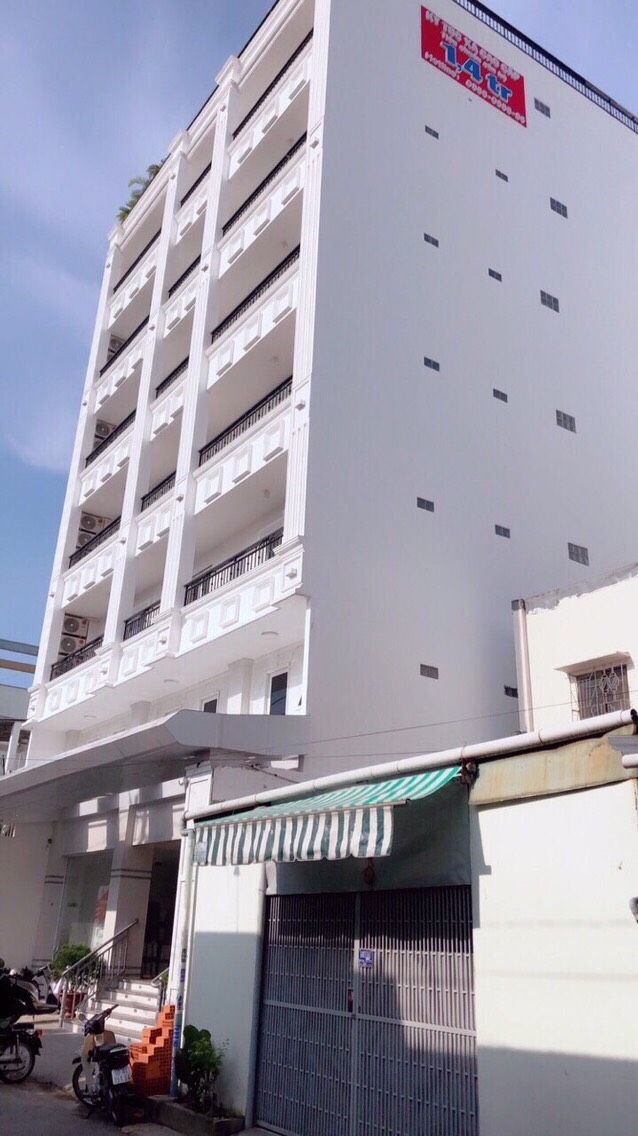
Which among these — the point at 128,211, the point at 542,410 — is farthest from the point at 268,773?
the point at 128,211

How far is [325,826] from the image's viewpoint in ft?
28.5

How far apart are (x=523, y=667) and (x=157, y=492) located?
428 inches

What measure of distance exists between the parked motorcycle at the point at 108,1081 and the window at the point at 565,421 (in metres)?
16.7

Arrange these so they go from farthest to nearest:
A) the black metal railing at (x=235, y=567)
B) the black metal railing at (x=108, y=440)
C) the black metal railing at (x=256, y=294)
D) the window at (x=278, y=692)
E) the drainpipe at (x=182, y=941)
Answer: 1. the black metal railing at (x=108, y=440)
2. the black metal railing at (x=256, y=294)
3. the black metal railing at (x=235, y=567)
4. the window at (x=278, y=692)
5. the drainpipe at (x=182, y=941)

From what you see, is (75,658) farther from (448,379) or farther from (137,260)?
(137,260)

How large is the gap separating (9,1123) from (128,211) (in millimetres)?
29159

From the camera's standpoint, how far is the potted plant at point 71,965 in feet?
60.1

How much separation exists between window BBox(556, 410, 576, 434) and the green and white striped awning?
48.6 ft

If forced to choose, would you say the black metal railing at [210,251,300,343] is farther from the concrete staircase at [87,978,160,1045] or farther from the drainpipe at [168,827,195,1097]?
the concrete staircase at [87,978,160,1045]

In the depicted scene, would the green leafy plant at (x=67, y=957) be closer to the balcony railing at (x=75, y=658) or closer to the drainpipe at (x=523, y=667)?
the balcony railing at (x=75, y=658)

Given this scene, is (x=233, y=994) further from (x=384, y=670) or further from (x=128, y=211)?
(x=128, y=211)

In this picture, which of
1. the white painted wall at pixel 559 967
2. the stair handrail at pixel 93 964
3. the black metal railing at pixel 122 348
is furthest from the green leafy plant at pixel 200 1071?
the black metal railing at pixel 122 348

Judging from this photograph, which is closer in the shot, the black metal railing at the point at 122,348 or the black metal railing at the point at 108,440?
the black metal railing at the point at 108,440

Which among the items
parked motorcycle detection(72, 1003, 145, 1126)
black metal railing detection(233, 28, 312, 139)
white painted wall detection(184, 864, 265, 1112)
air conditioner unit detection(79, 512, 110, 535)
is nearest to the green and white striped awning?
white painted wall detection(184, 864, 265, 1112)
